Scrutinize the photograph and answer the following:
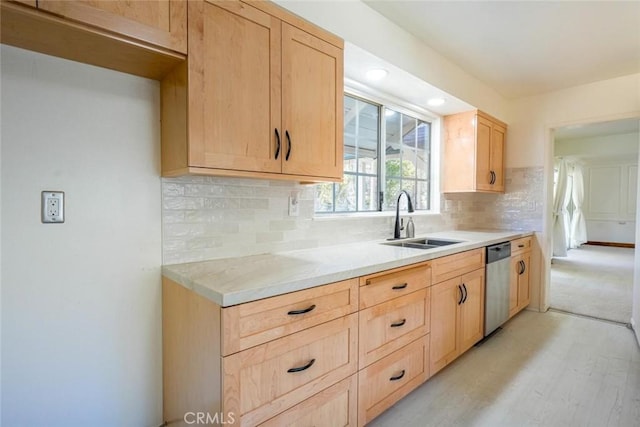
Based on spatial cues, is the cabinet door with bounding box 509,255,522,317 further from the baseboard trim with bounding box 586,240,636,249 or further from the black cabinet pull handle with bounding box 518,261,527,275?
the baseboard trim with bounding box 586,240,636,249

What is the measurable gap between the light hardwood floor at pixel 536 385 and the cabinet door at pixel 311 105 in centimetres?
145

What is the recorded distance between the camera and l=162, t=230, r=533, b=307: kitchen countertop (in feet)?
3.77

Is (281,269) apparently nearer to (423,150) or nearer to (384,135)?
(384,135)

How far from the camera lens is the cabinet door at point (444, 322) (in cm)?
203

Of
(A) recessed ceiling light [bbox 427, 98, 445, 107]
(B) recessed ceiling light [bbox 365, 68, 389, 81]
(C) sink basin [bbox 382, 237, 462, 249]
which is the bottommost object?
(C) sink basin [bbox 382, 237, 462, 249]

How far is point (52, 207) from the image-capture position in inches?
50.6

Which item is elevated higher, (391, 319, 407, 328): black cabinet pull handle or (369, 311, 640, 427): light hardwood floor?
(391, 319, 407, 328): black cabinet pull handle

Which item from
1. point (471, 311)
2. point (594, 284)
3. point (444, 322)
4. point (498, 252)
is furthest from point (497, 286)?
point (594, 284)

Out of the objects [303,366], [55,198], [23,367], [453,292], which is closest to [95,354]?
[23,367]

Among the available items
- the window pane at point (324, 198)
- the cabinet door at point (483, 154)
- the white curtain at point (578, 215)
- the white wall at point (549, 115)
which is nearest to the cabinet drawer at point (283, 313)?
the window pane at point (324, 198)

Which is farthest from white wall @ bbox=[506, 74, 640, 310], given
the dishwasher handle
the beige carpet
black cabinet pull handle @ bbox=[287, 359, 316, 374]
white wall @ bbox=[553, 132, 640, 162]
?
white wall @ bbox=[553, 132, 640, 162]

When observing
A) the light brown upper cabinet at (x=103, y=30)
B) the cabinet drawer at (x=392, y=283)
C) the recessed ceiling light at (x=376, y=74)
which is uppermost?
the recessed ceiling light at (x=376, y=74)

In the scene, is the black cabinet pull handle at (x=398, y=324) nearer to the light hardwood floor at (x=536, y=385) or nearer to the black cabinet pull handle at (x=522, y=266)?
the light hardwood floor at (x=536, y=385)

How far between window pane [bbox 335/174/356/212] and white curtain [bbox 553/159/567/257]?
5.96 m
